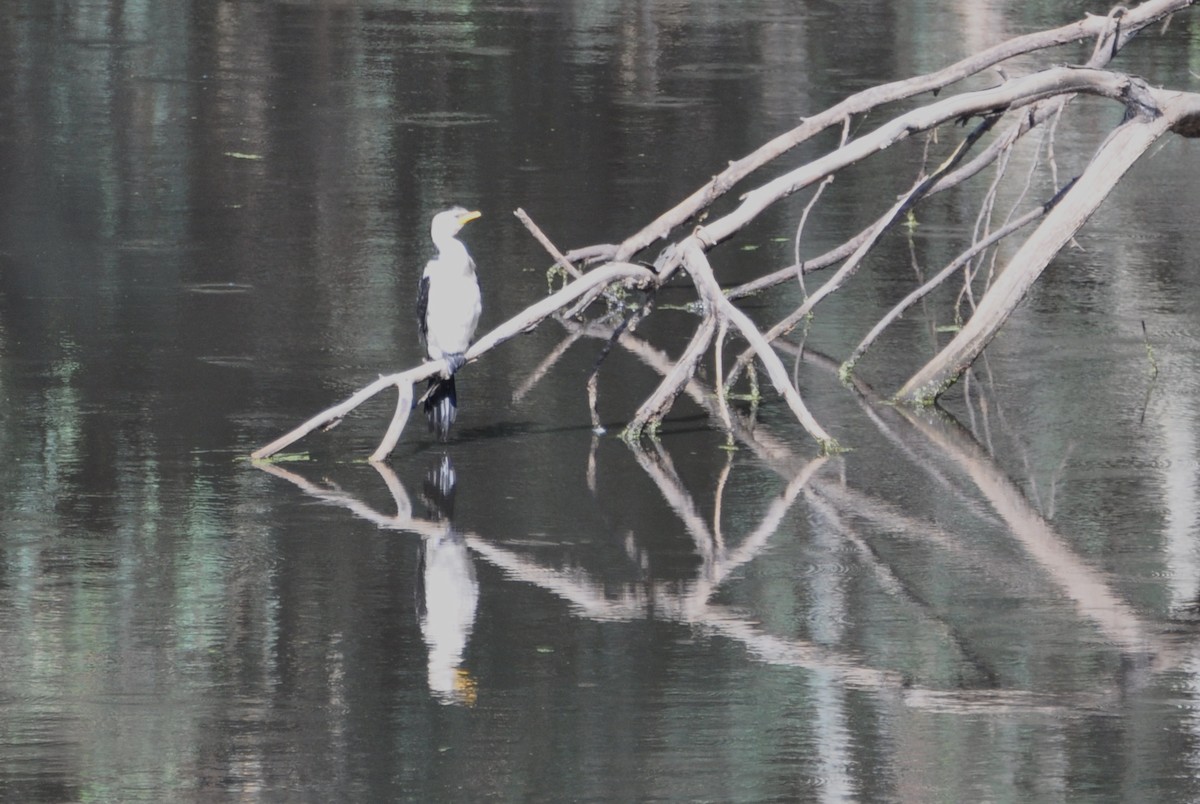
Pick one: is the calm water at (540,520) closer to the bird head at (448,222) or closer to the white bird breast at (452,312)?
the white bird breast at (452,312)

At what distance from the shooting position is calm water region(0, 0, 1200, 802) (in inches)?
256

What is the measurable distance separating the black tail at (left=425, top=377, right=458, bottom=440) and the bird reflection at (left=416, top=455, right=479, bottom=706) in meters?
0.87

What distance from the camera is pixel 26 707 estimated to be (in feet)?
21.9

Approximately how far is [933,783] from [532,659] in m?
1.56

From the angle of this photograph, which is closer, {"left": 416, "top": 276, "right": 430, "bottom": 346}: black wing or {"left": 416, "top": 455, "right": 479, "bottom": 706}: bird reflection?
{"left": 416, "top": 455, "right": 479, "bottom": 706}: bird reflection

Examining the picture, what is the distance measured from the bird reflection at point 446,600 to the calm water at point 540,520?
0.08ft

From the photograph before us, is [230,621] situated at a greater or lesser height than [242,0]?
lesser

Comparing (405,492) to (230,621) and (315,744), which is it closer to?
(230,621)

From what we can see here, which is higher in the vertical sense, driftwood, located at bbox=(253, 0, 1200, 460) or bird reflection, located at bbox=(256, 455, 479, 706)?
driftwood, located at bbox=(253, 0, 1200, 460)

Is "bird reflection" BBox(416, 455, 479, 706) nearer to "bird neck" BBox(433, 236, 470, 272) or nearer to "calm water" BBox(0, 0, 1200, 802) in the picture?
"calm water" BBox(0, 0, 1200, 802)

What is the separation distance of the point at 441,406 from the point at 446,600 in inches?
98.6

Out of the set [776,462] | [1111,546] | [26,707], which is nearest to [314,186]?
[776,462]

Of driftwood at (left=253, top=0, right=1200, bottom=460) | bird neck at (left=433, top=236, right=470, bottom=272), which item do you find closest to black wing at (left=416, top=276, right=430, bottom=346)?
bird neck at (left=433, top=236, right=470, bottom=272)

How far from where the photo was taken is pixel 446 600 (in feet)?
25.7
